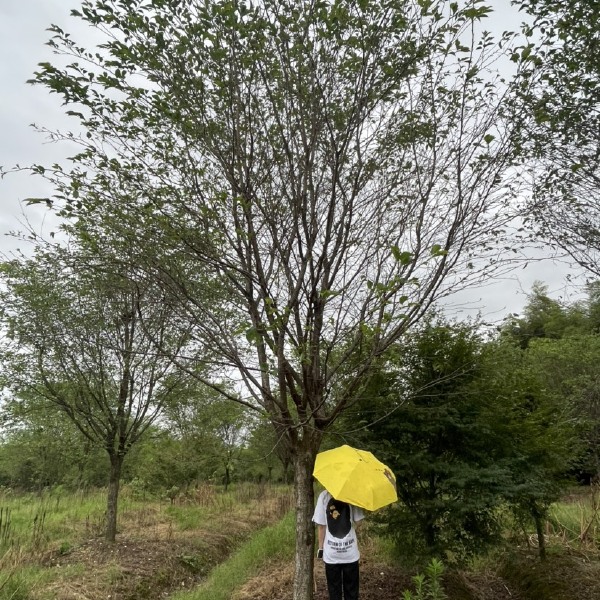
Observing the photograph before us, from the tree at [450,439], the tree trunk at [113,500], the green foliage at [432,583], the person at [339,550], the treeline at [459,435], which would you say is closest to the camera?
the green foliage at [432,583]

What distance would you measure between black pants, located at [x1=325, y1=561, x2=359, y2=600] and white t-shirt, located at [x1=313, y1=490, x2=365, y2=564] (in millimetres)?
97

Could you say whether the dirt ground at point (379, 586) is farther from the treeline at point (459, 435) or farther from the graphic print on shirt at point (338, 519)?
the graphic print on shirt at point (338, 519)

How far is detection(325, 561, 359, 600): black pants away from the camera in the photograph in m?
4.54

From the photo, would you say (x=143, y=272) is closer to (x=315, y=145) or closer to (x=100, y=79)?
(x=100, y=79)

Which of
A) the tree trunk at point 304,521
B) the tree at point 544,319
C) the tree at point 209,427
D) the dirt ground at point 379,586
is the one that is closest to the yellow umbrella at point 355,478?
the tree trunk at point 304,521

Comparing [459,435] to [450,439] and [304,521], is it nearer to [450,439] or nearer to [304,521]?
[450,439]

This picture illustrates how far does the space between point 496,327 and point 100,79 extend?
421 cm

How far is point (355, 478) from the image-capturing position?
4293mm

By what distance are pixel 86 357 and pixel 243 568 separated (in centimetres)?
430

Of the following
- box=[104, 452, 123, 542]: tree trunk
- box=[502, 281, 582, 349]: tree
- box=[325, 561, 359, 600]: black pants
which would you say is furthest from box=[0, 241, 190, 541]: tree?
box=[502, 281, 582, 349]: tree

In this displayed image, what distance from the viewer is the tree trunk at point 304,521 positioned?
4340mm

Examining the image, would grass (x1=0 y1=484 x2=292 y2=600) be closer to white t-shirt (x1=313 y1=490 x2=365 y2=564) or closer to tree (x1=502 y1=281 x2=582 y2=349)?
white t-shirt (x1=313 y1=490 x2=365 y2=564)

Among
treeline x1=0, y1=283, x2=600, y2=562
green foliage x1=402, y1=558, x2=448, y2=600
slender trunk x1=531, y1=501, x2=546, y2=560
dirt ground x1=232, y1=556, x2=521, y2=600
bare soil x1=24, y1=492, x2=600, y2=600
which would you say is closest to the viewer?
green foliage x1=402, y1=558, x2=448, y2=600

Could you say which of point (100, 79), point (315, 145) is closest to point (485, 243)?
point (315, 145)
